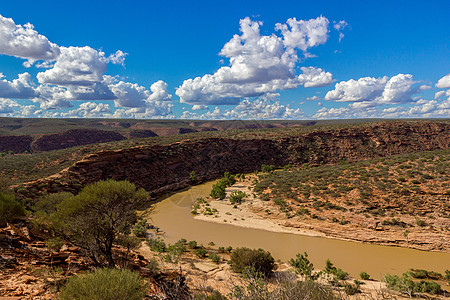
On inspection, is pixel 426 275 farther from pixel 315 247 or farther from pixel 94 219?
pixel 94 219

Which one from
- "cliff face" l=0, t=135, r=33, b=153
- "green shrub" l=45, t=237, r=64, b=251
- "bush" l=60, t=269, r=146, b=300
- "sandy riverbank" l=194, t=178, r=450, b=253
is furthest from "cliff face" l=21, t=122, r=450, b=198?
"cliff face" l=0, t=135, r=33, b=153

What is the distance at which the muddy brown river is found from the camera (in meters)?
16.0

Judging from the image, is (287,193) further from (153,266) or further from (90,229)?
(90,229)

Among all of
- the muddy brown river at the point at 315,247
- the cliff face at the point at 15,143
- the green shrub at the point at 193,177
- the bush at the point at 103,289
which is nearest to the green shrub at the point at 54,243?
the bush at the point at 103,289

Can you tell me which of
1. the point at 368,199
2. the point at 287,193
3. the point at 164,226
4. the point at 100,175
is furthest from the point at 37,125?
the point at 368,199

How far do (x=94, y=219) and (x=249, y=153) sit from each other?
46078 mm

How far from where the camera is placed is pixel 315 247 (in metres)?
18.9

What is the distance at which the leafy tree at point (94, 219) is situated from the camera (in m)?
10.9

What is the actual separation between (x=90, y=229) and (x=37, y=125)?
13000 cm

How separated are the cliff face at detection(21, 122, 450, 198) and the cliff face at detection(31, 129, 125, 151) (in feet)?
182

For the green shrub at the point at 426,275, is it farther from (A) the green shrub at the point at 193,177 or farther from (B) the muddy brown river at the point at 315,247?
(A) the green shrub at the point at 193,177

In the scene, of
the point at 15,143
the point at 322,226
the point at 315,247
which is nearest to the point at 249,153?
the point at 322,226

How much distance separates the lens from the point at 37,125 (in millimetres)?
108875

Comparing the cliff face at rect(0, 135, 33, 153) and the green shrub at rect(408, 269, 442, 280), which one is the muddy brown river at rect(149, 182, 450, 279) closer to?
the green shrub at rect(408, 269, 442, 280)
